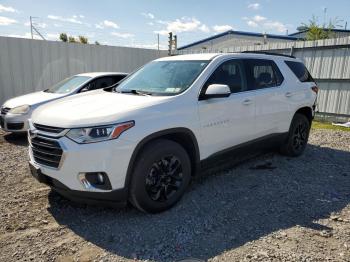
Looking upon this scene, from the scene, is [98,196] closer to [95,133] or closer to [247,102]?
[95,133]

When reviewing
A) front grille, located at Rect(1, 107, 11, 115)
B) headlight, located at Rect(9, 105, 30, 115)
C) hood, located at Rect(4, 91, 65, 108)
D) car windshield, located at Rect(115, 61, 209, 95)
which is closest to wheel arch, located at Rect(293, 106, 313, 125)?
car windshield, located at Rect(115, 61, 209, 95)

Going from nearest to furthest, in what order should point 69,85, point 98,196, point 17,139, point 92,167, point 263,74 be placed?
1. point 92,167
2. point 98,196
3. point 263,74
4. point 17,139
5. point 69,85

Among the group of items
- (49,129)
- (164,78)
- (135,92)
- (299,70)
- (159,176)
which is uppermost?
(299,70)

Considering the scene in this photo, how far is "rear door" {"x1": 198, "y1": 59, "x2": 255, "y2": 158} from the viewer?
3.92 metres

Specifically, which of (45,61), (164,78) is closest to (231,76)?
(164,78)

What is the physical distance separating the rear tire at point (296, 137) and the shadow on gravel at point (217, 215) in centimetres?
72

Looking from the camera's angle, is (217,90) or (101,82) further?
(101,82)

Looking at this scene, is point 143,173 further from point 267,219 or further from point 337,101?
point 337,101

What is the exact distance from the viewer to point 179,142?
381 cm

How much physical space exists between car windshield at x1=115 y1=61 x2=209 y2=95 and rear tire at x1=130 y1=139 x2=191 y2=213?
73cm

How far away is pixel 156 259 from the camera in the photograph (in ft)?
9.32

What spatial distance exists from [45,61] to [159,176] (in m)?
9.20

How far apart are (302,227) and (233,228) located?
754 mm

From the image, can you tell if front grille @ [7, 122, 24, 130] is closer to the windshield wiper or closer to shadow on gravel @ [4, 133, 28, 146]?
shadow on gravel @ [4, 133, 28, 146]
